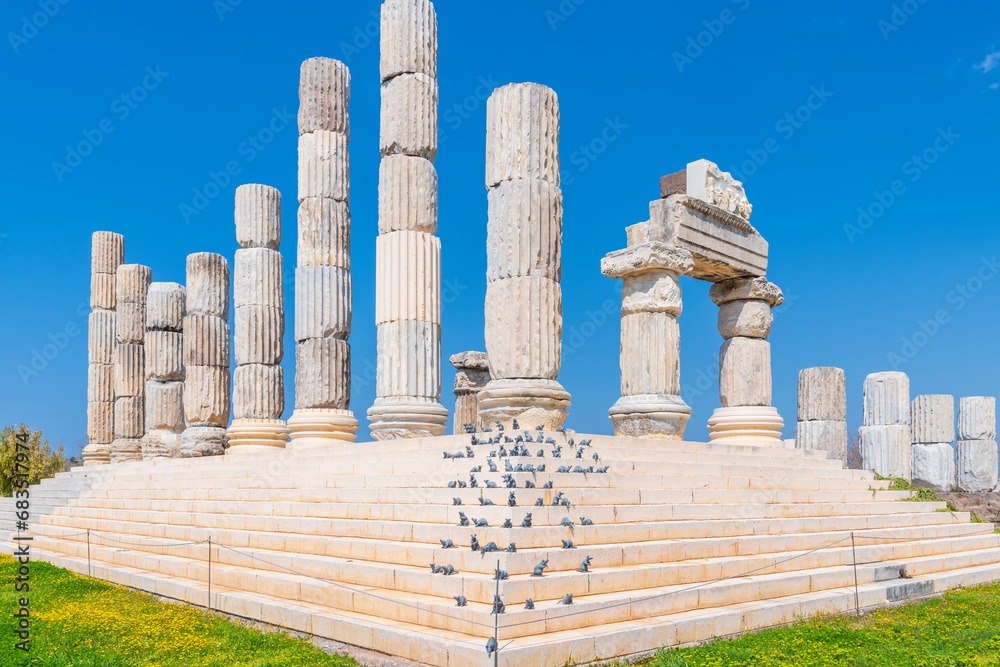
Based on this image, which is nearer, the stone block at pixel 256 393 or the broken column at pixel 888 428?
the stone block at pixel 256 393

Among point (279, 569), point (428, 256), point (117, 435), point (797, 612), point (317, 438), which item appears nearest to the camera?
point (797, 612)

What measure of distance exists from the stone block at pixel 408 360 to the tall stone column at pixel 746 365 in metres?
5.64

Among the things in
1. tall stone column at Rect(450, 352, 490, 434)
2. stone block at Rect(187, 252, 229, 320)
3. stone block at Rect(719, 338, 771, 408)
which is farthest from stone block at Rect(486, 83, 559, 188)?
stone block at Rect(187, 252, 229, 320)

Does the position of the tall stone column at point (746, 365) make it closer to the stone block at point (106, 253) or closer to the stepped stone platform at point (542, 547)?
the stepped stone platform at point (542, 547)

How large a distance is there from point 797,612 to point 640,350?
5.89 metres

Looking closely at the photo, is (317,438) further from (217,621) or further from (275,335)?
(217,621)

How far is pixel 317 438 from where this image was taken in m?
15.5

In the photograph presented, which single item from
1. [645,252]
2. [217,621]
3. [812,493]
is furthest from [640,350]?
[217,621]

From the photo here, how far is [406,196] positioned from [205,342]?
797 centimetres

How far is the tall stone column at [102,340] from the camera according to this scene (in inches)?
952

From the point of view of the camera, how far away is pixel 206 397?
1933 centimetres

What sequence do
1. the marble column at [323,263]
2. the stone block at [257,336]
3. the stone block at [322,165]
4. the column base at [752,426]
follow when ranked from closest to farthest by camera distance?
the column base at [752,426], the marble column at [323,263], the stone block at [322,165], the stone block at [257,336]

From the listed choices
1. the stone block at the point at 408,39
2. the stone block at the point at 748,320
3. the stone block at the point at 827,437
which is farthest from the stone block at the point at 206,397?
the stone block at the point at 827,437

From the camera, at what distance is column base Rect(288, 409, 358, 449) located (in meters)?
15.5
